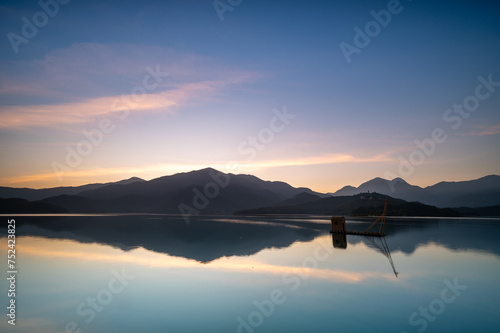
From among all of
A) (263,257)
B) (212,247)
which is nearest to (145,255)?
(212,247)

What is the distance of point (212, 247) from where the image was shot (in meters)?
44.6

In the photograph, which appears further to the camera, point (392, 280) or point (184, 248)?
point (184, 248)

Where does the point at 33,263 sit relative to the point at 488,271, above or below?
above

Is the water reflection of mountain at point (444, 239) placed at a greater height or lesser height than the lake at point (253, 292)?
lesser

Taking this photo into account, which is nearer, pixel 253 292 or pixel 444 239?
pixel 253 292

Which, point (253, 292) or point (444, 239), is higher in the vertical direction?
point (253, 292)

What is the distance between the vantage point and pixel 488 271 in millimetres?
30000

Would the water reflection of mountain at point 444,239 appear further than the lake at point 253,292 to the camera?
Yes

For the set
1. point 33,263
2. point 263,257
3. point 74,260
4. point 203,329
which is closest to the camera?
point 203,329

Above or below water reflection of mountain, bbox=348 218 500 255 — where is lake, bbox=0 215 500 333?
above

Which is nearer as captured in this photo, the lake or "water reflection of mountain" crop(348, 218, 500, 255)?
the lake

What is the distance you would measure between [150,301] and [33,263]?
65.5 ft

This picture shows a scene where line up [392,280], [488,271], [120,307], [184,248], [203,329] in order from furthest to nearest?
[184,248]
[488,271]
[392,280]
[120,307]
[203,329]

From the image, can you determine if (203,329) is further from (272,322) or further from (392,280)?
(392,280)
